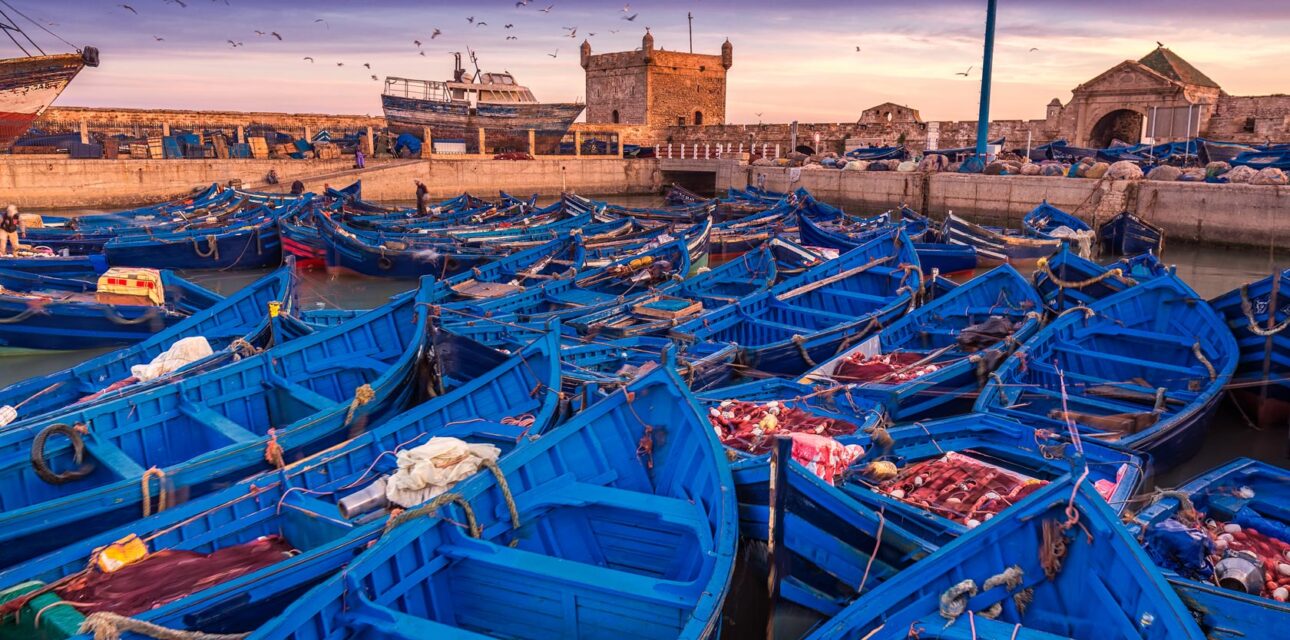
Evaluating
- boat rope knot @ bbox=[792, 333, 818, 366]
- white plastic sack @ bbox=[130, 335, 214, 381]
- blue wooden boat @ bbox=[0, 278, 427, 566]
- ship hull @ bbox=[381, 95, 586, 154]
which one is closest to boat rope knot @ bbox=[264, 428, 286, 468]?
blue wooden boat @ bbox=[0, 278, 427, 566]

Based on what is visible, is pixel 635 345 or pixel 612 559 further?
pixel 635 345

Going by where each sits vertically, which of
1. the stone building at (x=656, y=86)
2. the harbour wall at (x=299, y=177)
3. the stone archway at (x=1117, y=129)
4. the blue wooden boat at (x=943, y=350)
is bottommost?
the blue wooden boat at (x=943, y=350)

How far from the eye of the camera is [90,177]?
2991 centimetres

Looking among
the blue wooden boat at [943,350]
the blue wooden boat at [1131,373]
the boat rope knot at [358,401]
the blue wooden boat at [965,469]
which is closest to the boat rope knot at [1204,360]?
the blue wooden boat at [1131,373]

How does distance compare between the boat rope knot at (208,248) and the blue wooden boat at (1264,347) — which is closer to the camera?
the blue wooden boat at (1264,347)

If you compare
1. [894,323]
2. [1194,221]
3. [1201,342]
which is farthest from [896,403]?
[1194,221]

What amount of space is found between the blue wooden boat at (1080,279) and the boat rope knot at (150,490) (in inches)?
430

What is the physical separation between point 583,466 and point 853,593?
6.22ft

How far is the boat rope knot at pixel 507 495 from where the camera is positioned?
492cm

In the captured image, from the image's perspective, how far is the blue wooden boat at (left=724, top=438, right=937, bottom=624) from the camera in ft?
15.8

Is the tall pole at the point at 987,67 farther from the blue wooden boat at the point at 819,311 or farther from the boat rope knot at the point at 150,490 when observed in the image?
the boat rope knot at the point at 150,490

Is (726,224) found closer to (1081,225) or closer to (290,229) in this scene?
(1081,225)

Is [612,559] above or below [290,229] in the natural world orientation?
below

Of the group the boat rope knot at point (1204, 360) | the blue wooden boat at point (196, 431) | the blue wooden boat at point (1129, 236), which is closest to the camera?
the blue wooden boat at point (196, 431)
